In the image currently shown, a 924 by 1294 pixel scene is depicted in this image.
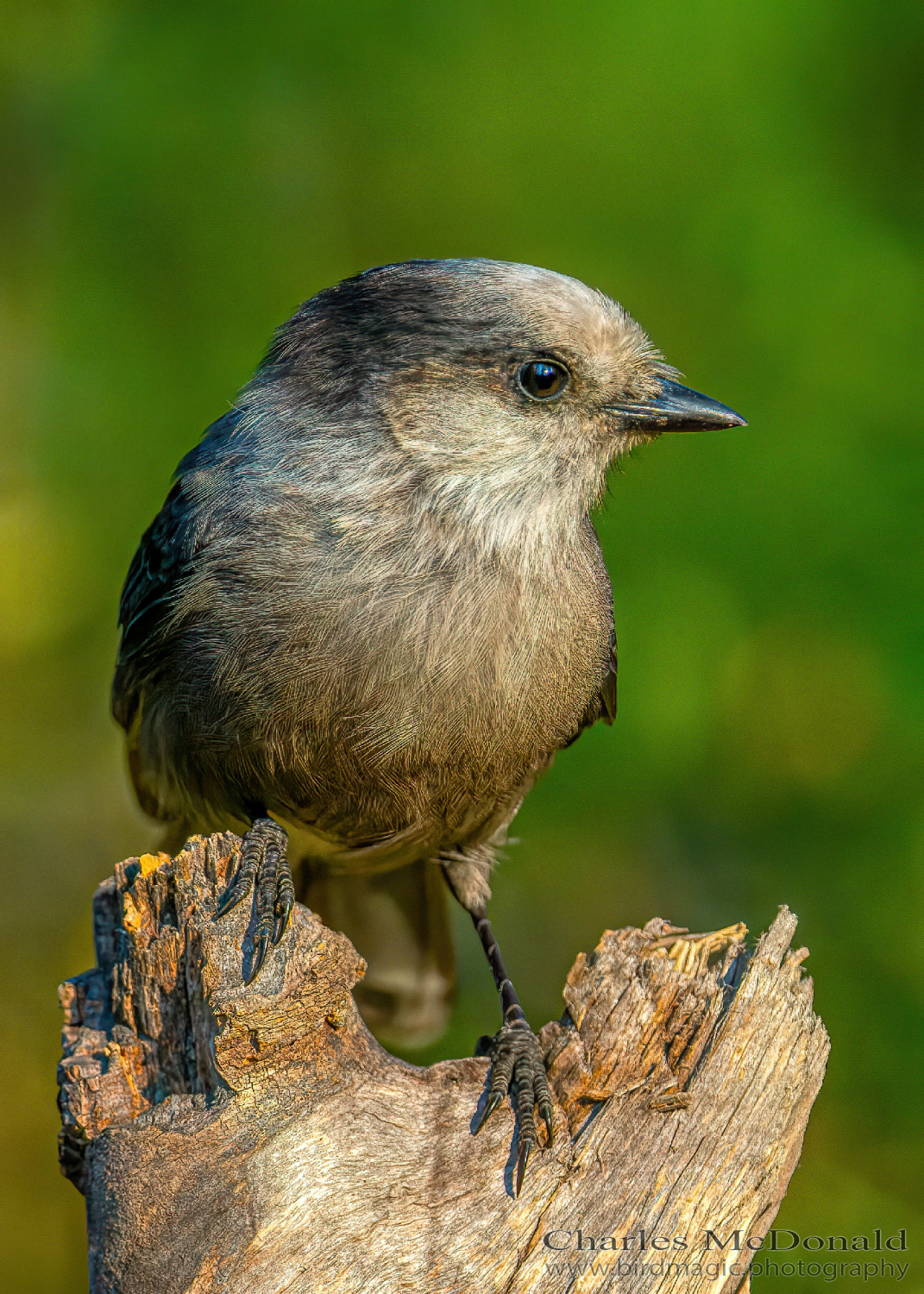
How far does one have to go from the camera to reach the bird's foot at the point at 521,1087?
9.32 feet

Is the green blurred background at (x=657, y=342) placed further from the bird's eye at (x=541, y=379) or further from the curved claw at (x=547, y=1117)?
the curved claw at (x=547, y=1117)

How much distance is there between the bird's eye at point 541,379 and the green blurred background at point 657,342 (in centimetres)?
133

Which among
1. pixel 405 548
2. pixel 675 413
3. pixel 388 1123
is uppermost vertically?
pixel 675 413

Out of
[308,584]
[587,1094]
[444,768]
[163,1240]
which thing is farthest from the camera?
[444,768]

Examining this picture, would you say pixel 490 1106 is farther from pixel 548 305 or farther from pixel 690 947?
pixel 548 305

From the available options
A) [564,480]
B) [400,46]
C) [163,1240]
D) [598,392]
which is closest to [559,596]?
[564,480]

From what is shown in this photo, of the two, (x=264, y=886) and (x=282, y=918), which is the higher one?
(x=264, y=886)

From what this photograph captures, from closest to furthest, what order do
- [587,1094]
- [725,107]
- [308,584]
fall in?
[587,1094], [308,584], [725,107]

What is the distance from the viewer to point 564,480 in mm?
3434

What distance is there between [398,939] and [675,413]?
2.36 metres

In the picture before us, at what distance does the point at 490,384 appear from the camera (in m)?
3.36

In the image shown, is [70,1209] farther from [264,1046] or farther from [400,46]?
[400,46]

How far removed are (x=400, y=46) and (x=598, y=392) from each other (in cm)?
281

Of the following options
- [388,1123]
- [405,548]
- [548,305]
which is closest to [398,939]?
[388,1123]
